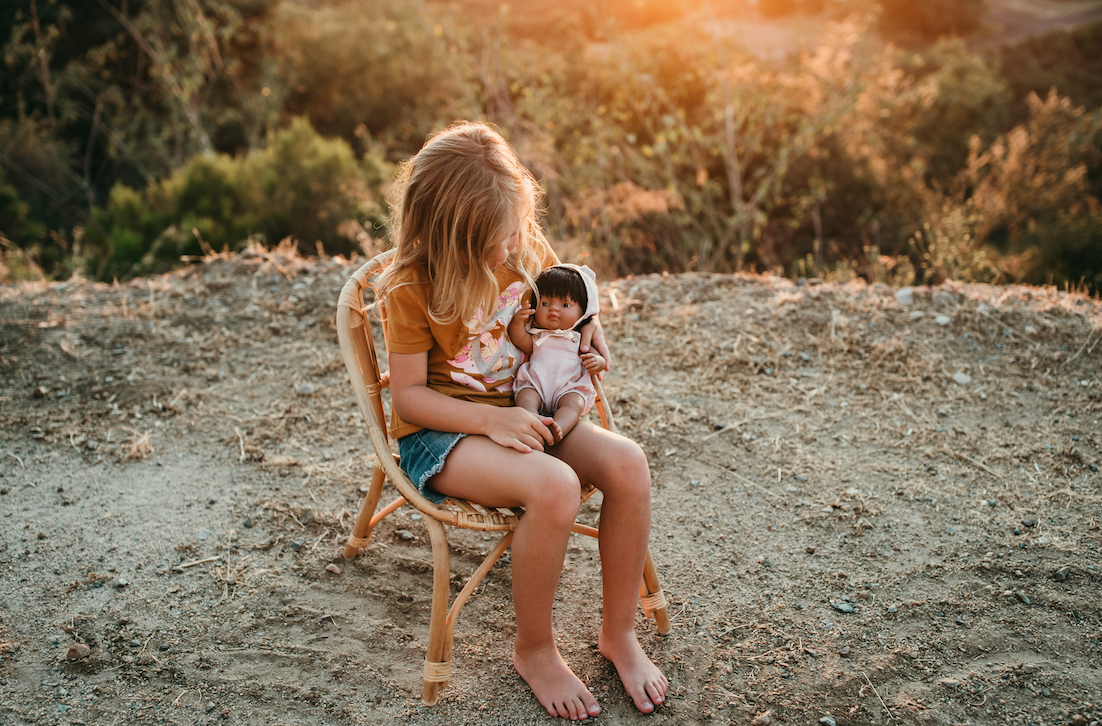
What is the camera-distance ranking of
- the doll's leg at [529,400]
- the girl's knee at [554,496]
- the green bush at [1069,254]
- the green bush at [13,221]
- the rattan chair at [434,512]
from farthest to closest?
the green bush at [13,221]
the green bush at [1069,254]
the doll's leg at [529,400]
the rattan chair at [434,512]
the girl's knee at [554,496]

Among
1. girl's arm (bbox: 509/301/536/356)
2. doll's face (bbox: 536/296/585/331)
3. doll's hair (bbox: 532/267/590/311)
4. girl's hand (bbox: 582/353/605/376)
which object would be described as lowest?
girl's hand (bbox: 582/353/605/376)

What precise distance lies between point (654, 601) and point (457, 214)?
1.25 meters

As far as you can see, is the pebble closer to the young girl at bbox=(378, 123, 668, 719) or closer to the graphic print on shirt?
the young girl at bbox=(378, 123, 668, 719)

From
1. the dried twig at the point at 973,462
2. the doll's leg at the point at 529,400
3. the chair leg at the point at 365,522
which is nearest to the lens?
the doll's leg at the point at 529,400

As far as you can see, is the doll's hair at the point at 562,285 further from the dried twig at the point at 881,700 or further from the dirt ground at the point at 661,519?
the dried twig at the point at 881,700

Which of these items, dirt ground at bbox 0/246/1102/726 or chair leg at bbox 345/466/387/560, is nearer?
dirt ground at bbox 0/246/1102/726

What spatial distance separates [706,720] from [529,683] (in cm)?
47

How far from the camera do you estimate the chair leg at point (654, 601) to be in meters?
2.02

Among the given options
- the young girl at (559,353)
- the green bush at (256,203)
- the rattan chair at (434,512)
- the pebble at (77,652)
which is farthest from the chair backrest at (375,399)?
the green bush at (256,203)

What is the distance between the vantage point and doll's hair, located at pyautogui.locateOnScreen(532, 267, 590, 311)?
6.37 feet

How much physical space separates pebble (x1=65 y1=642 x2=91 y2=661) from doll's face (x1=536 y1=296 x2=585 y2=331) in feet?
5.12

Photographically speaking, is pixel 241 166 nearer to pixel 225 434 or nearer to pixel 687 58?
pixel 225 434

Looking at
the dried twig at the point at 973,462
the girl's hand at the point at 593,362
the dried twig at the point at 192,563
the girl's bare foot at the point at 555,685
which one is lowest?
the dried twig at the point at 192,563

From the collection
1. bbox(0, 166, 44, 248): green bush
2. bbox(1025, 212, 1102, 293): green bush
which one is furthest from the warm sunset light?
bbox(0, 166, 44, 248): green bush
